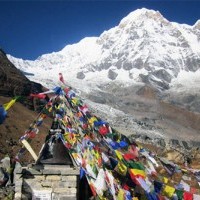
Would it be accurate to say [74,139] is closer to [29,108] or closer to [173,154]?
[173,154]

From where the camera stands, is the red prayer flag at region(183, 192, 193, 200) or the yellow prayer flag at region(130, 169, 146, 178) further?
the yellow prayer flag at region(130, 169, 146, 178)

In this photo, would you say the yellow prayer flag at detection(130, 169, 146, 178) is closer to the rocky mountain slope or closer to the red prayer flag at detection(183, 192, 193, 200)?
the red prayer flag at detection(183, 192, 193, 200)

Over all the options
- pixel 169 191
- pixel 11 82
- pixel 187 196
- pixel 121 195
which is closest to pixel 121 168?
pixel 121 195

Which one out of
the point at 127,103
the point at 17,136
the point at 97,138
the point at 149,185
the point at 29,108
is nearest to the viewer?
the point at 149,185

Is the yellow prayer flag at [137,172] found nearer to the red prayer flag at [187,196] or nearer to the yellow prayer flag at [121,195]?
the yellow prayer flag at [121,195]

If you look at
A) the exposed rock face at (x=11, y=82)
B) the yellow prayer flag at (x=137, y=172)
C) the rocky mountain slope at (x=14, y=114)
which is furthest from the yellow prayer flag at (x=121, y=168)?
the exposed rock face at (x=11, y=82)

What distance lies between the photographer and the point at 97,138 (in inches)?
503

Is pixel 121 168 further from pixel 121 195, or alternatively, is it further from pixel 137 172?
pixel 121 195

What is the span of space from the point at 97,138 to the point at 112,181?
73.6 inches

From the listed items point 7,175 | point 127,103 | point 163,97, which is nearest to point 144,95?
point 163,97

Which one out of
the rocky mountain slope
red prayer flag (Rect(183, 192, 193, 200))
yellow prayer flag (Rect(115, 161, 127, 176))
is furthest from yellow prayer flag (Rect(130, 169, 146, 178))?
the rocky mountain slope

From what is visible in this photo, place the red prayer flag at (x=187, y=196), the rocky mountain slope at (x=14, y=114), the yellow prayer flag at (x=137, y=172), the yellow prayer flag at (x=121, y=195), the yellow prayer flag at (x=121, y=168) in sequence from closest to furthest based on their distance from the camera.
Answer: the red prayer flag at (x=187, y=196), the yellow prayer flag at (x=121, y=195), the yellow prayer flag at (x=137, y=172), the yellow prayer flag at (x=121, y=168), the rocky mountain slope at (x=14, y=114)


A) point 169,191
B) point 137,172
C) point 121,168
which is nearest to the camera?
point 169,191

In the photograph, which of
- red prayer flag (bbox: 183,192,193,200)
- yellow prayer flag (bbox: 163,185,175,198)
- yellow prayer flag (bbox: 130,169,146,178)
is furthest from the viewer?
yellow prayer flag (bbox: 130,169,146,178)
